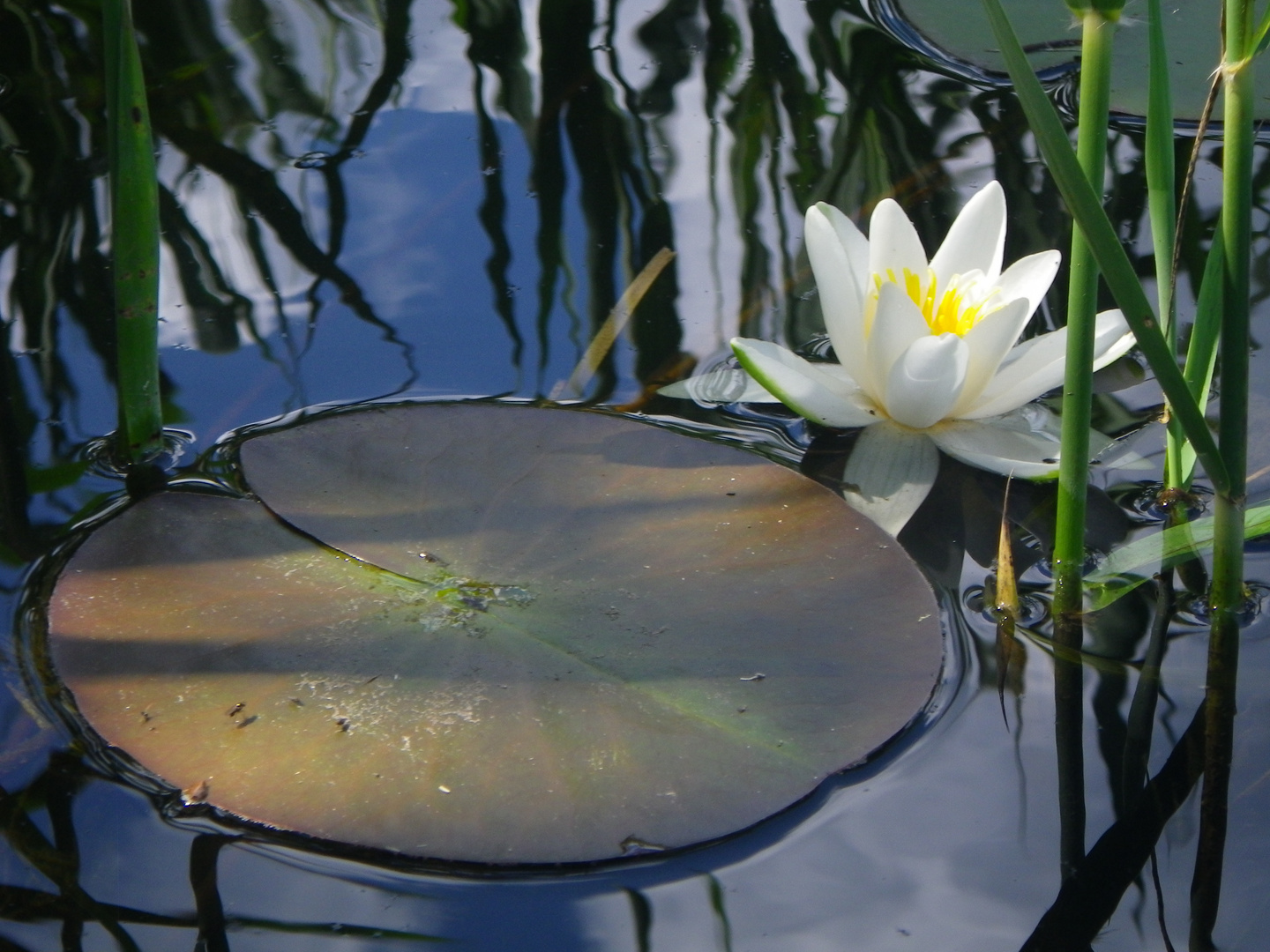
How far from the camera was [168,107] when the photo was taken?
2252mm

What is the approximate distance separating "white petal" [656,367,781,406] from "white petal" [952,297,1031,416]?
271 millimetres

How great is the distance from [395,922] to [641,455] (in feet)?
2.23

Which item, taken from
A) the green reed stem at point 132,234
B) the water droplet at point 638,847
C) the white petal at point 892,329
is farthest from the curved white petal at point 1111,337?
the green reed stem at point 132,234

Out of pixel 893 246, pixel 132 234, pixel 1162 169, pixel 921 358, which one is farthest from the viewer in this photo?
pixel 893 246

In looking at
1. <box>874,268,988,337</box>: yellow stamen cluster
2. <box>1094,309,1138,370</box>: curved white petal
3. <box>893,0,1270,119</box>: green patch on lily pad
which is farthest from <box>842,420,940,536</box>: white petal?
<box>893,0,1270,119</box>: green patch on lily pad

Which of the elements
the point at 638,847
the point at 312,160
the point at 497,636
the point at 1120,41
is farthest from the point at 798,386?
the point at 1120,41

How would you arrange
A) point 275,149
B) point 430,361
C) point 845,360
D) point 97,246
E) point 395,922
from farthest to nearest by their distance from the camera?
1. point 275,149
2. point 97,246
3. point 430,361
4. point 845,360
5. point 395,922

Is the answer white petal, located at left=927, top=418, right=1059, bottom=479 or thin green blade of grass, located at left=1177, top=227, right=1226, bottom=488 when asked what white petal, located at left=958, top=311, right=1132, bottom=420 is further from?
thin green blade of grass, located at left=1177, top=227, right=1226, bottom=488

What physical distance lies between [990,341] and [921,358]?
11 centimetres

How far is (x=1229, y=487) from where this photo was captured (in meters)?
1.16

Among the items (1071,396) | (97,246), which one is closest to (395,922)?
(1071,396)

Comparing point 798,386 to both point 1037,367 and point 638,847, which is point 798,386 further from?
point 638,847

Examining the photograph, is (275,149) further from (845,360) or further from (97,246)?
(845,360)

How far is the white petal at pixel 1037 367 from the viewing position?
4.93ft
